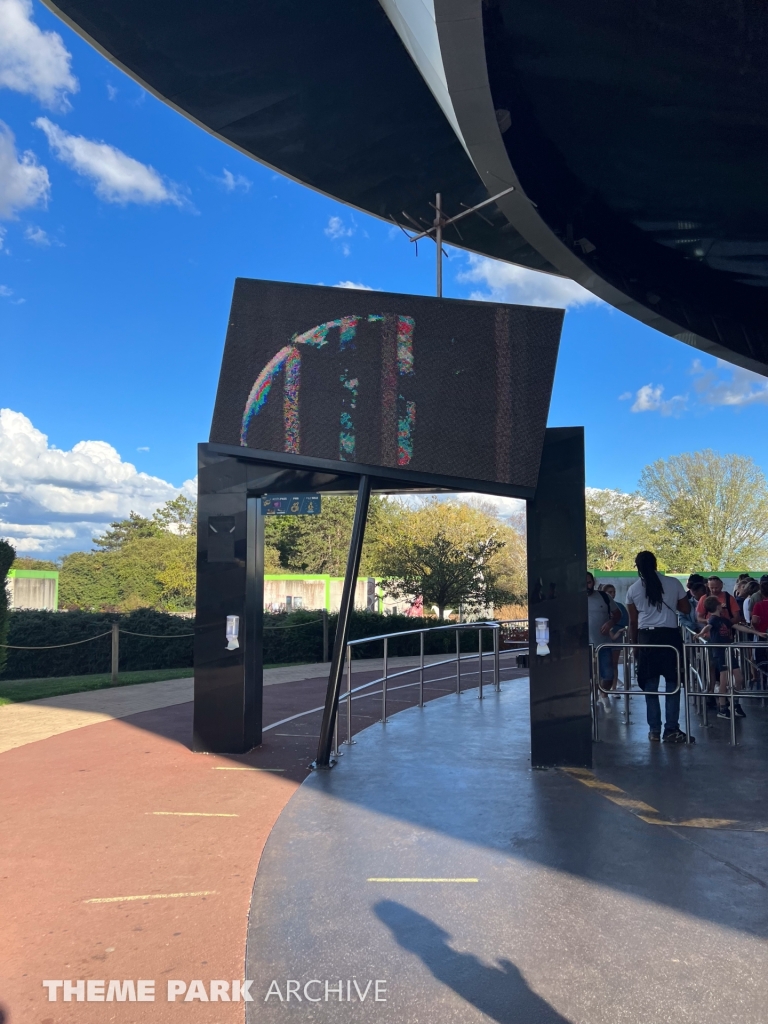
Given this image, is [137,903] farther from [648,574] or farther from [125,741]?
[648,574]

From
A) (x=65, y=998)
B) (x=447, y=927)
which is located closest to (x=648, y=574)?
(x=447, y=927)

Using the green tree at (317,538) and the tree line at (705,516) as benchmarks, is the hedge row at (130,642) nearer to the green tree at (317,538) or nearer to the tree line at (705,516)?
the green tree at (317,538)

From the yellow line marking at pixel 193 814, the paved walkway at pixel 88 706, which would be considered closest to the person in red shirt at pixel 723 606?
the yellow line marking at pixel 193 814

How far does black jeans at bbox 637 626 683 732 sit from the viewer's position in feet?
25.5

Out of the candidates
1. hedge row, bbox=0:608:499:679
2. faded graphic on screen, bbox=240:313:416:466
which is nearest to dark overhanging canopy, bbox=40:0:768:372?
faded graphic on screen, bbox=240:313:416:466

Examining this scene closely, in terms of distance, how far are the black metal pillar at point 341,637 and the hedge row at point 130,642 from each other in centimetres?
1206

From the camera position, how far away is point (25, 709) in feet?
36.7

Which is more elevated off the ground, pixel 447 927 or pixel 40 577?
pixel 40 577

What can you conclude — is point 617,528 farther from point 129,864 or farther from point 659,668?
point 129,864

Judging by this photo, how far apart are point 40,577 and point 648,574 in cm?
3111

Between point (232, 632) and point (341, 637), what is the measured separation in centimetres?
133

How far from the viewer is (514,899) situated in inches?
154

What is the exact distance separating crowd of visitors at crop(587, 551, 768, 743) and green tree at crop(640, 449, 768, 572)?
40.1 meters

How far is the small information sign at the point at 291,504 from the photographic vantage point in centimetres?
770
